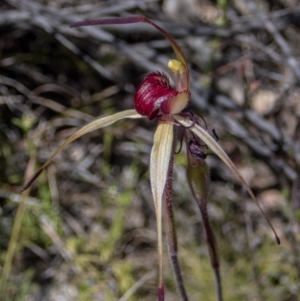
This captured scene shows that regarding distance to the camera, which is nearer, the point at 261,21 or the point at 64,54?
the point at 261,21

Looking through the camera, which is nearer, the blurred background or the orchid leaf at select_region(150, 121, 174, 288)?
the orchid leaf at select_region(150, 121, 174, 288)

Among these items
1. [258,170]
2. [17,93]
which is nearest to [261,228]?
[258,170]

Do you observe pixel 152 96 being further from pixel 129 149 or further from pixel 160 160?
pixel 129 149

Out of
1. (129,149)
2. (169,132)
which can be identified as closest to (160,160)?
(169,132)

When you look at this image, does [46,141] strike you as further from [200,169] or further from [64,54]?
[200,169]

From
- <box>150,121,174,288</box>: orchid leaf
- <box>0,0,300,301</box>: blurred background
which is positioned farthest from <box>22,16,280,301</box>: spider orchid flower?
<box>0,0,300,301</box>: blurred background

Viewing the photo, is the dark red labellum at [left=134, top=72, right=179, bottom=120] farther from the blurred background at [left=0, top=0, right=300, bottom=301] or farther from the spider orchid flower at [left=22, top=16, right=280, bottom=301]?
the blurred background at [left=0, top=0, right=300, bottom=301]
